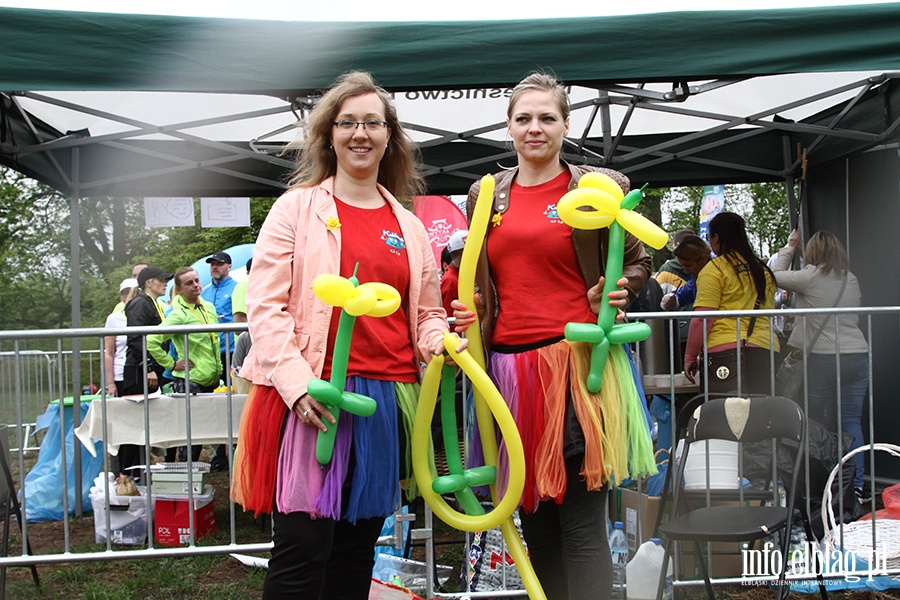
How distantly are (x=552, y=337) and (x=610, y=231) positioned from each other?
1.11 ft

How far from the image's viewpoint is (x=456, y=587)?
4051 mm

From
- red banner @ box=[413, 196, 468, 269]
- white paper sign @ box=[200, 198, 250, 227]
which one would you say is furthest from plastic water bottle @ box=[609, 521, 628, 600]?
white paper sign @ box=[200, 198, 250, 227]

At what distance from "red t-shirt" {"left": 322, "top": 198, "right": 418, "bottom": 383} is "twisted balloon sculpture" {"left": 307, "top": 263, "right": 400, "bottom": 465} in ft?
0.35

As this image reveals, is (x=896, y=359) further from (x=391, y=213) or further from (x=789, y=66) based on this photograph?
(x=391, y=213)

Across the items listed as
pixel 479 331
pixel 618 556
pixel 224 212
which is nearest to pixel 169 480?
pixel 618 556

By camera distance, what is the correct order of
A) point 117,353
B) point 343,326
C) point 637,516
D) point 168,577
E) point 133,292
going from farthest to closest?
point 133,292, point 117,353, point 168,577, point 637,516, point 343,326

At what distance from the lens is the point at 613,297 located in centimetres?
225

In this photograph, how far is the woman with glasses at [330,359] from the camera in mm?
2088

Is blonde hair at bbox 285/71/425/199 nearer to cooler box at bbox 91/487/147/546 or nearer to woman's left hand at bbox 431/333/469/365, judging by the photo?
woman's left hand at bbox 431/333/469/365

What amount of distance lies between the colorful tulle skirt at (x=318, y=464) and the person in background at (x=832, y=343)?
10.9 ft

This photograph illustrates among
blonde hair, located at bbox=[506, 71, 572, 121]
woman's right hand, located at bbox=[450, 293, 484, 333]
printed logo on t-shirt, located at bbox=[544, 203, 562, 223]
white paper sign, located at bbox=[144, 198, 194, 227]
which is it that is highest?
white paper sign, located at bbox=[144, 198, 194, 227]

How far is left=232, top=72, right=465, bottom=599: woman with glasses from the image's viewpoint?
6.85ft

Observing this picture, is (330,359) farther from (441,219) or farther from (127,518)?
(441,219)

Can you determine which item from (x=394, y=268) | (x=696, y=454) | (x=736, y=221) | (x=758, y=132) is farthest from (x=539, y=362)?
(x=758, y=132)
